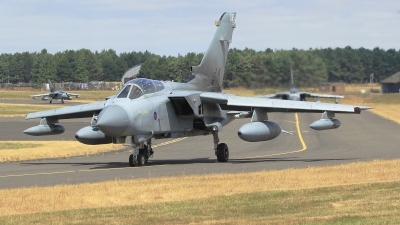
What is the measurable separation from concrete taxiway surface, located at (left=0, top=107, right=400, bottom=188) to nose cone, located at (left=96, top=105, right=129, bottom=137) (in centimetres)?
128

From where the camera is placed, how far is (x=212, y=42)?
27.1 metres

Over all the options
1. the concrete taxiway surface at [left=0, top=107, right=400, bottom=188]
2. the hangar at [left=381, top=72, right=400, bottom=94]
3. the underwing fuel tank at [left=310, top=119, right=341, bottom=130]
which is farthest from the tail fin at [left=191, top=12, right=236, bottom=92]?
the hangar at [left=381, top=72, right=400, bottom=94]

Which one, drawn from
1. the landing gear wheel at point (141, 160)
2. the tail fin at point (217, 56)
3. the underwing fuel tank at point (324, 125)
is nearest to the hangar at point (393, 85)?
the tail fin at point (217, 56)

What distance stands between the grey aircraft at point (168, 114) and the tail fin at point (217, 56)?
1.56 ft

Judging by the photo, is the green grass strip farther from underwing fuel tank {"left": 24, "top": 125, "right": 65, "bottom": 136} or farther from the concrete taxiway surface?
underwing fuel tank {"left": 24, "top": 125, "right": 65, "bottom": 136}

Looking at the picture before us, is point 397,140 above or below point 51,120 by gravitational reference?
below

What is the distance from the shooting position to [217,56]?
27.2 meters

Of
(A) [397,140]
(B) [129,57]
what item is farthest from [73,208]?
(B) [129,57]

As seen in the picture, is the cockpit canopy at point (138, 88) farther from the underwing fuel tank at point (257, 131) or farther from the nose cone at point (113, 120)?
the underwing fuel tank at point (257, 131)

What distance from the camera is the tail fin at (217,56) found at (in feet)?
87.0

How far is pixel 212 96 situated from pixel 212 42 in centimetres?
455

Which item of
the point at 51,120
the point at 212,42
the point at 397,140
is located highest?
the point at 212,42

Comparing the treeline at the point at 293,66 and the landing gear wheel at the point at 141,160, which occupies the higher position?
the treeline at the point at 293,66

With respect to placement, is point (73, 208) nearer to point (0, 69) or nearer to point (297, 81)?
point (297, 81)
